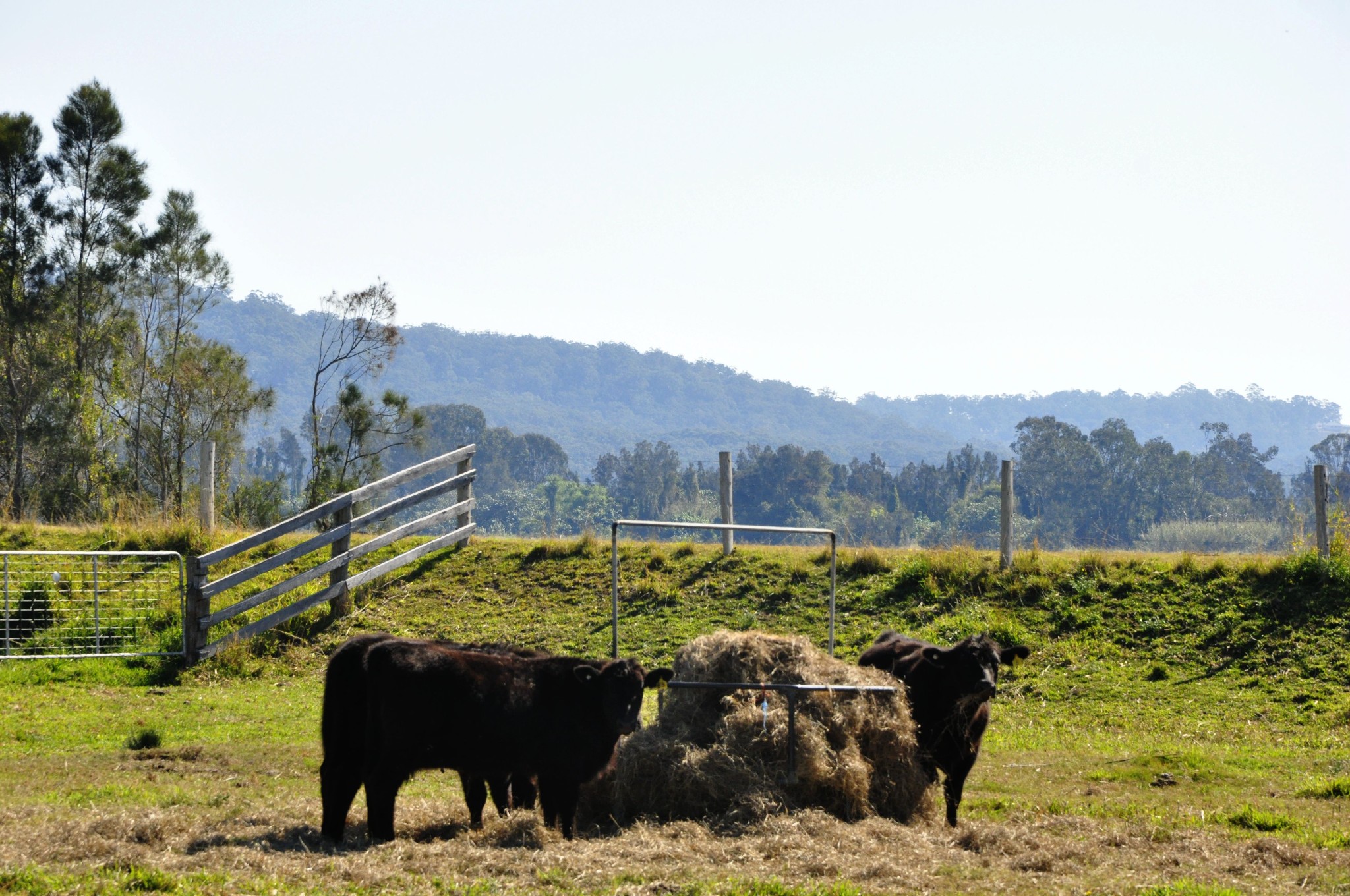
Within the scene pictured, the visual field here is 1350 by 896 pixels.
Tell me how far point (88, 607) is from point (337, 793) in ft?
39.3

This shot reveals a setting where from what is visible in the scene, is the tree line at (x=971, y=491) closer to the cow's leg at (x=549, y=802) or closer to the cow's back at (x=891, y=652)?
the cow's back at (x=891, y=652)

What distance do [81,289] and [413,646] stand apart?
32.9 m

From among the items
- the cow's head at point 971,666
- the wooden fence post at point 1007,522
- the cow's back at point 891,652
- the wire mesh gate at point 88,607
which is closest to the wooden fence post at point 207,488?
the wire mesh gate at point 88,607

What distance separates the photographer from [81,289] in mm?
36844

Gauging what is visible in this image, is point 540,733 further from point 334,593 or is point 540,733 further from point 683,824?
point 334,593

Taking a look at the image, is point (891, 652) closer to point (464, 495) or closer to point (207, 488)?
point (464, 495)

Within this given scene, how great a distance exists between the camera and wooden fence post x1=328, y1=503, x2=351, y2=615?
1920 cm

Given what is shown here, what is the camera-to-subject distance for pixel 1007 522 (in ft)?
67.0

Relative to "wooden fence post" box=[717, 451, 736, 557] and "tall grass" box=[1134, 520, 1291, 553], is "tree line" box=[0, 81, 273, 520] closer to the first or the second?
"wooden fence post" box=[717, 451, 736, 557]

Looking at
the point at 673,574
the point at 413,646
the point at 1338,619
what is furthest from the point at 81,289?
the point at 1338,619

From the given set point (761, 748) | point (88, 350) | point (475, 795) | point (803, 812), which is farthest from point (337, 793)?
point (88, 350)

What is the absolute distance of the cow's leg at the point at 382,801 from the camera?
351 inches

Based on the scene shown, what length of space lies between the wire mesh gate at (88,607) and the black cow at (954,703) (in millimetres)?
11356

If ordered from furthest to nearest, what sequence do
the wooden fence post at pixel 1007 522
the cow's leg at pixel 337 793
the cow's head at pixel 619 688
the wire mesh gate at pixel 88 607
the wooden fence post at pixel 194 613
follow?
the wooden fence post at pixel 1007 522 → the wire mesh gate at pixel 88 607 → the wooden fence post at pixel 194 613 → the cow's head at pixel 619 688 → the cow's leg at pixel 337 793
